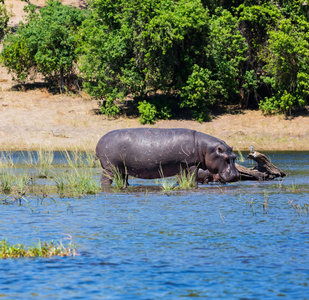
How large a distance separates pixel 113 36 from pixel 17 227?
25613mm

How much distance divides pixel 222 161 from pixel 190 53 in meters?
20.7

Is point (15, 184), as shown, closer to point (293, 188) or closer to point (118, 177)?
point (118, 177)

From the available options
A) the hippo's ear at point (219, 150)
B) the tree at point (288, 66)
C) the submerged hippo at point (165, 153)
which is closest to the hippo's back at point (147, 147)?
the submerged hippo at point (165, 153)

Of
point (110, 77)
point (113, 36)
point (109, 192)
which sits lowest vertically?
point (109, 192)

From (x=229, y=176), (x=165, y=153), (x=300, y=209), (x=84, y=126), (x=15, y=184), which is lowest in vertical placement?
(x=15, y=184)

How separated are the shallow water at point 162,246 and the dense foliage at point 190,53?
64.9 ft

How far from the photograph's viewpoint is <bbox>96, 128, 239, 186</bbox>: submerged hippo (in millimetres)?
13695

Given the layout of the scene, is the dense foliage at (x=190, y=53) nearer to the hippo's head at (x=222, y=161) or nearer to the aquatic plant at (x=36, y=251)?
the hippo's head at (x=222, y=161)

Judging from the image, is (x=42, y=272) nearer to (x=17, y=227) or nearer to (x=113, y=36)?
(x=17, y=227)

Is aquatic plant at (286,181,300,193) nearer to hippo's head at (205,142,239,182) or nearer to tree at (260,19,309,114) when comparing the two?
hippo's head at (205,142,239,182)

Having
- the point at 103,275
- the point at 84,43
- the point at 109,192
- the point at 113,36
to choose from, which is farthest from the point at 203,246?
the point at 84,43

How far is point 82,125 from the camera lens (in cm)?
3222

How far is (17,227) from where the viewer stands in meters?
9.39

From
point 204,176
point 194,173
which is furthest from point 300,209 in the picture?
point 204,176
